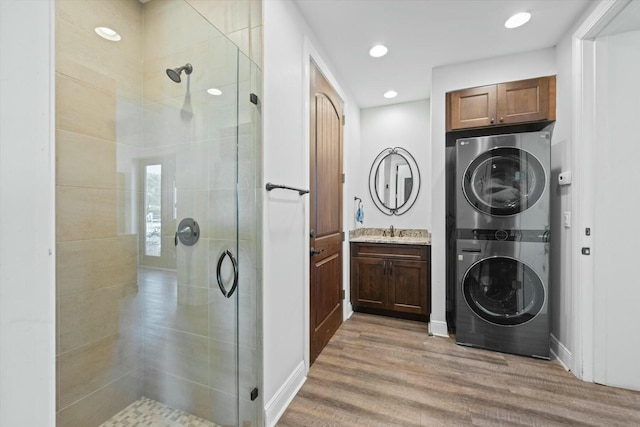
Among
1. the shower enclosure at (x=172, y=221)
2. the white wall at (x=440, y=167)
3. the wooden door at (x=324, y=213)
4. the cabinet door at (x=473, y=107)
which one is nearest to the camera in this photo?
the shower enclosure at (x=172, y=221)

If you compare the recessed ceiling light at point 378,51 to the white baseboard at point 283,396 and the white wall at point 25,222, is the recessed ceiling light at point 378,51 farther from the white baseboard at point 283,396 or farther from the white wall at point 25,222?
the white baseboard at point 283,396

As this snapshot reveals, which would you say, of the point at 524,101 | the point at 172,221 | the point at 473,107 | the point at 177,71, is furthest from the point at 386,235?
the point at 177,71

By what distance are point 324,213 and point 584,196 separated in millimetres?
1882

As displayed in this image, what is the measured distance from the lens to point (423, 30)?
215 cm

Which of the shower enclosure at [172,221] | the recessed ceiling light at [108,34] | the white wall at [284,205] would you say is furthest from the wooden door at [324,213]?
the recessed ceiling light at [108,34]

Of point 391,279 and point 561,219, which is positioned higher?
point 561,219

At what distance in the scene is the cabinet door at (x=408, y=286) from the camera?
2904 millimetres

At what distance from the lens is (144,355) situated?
152 centimetres

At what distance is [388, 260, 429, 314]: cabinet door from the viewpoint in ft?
9.53

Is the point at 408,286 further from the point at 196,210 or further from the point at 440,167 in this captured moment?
the point at 196,210

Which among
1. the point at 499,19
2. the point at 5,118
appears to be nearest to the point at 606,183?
the point at 499,19

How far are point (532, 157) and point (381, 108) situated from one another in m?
1.91

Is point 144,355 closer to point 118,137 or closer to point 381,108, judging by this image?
point 118,137

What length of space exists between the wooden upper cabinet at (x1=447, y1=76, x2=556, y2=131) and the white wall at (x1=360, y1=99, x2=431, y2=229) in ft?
2.63
